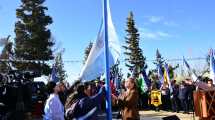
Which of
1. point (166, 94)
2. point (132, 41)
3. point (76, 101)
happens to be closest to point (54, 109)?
point (76, 101)

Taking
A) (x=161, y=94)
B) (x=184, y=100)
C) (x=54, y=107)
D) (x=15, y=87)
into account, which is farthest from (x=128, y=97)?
(x=161, y=94)

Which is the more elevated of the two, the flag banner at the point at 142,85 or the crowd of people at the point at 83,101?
the flag banner at the point at 142,85

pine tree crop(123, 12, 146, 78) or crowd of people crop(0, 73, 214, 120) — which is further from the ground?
pine tree crop(123, 12, 146, 78)

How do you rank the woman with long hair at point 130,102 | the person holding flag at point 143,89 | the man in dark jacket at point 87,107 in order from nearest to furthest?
the man in dark jacket at point 87,107, the woman with long hair at point 130,102, the person holding flag at point 143,89

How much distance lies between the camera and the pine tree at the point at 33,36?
154 feet

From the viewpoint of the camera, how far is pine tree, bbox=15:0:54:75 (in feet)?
154

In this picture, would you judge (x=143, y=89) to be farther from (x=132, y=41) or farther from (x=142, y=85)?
(x=132, y=41)

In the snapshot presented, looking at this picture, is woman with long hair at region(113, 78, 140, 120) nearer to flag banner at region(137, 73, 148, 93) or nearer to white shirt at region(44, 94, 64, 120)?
white shirt at region(44, 94, 64, 120)

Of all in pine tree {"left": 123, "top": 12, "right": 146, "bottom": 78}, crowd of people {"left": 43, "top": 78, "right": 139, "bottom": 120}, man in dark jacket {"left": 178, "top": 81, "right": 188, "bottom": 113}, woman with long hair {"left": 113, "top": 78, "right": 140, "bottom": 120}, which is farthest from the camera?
pine tree {"left": 123, "top": 12, "right": 146, "bottom": 78}

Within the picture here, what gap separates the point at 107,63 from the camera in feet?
25.7

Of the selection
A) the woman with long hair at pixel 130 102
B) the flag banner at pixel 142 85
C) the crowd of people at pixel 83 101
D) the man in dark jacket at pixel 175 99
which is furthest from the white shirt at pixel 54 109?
the flag banner at pixel 142 85

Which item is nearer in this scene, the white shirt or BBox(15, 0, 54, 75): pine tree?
the white shirt

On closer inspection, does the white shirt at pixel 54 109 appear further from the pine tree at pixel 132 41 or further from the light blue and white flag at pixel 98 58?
the pine tree at pixel 132 41

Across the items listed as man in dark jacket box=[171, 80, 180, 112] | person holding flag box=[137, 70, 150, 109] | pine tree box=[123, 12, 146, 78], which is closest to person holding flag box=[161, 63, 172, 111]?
man in dark jacket box=[171, 80, 180, 112]
